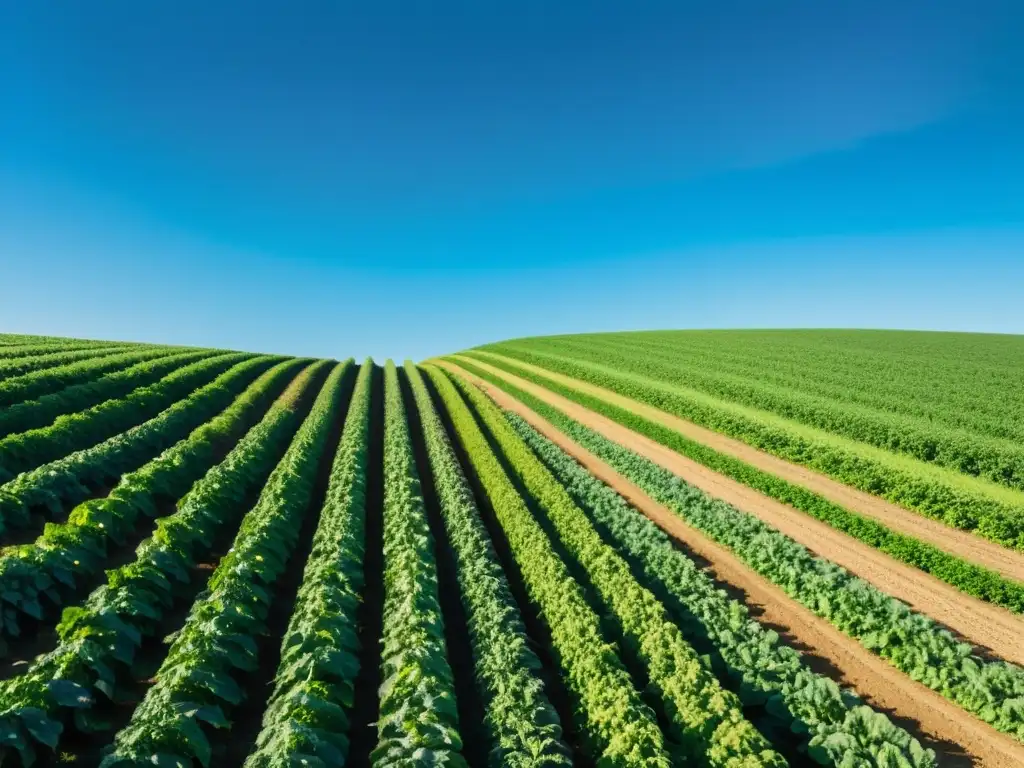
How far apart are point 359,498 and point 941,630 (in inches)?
628

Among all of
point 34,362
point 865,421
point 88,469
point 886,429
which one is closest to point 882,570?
point 886,429

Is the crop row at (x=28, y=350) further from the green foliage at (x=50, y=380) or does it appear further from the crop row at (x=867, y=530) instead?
the crop row at (x=867, y=530)

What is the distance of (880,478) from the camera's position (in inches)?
739

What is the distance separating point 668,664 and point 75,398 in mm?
28252

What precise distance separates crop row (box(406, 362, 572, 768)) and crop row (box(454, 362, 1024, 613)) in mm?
11803

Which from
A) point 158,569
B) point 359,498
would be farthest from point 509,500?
point 158,569

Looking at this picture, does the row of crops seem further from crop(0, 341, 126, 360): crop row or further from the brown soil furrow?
crop(0, 341, 126, 360): crop row

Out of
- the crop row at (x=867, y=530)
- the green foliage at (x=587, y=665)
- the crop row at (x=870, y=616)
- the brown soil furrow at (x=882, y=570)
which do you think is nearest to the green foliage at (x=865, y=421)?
the crop row at (x=867, y=530)

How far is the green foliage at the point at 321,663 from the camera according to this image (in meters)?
7.38

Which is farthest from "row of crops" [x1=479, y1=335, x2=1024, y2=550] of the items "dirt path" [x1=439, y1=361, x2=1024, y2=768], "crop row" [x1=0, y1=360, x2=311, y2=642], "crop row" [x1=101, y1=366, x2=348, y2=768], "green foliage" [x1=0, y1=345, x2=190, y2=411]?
"green foliage" [x1=0, y1=345, x2=190, y2=411]

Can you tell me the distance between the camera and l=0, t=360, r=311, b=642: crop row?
10359 mm

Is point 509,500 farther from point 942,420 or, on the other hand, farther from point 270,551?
point 942,420

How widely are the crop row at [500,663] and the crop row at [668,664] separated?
2.05 metres

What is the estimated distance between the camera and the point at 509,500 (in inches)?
699
